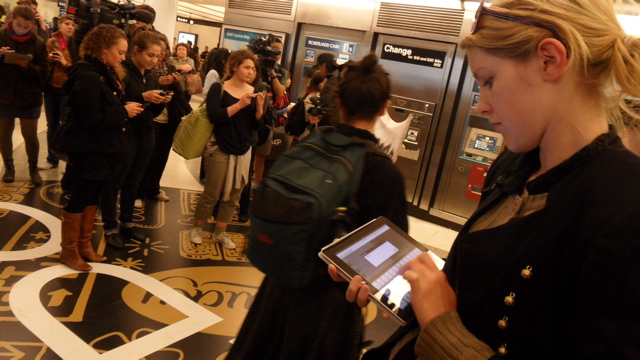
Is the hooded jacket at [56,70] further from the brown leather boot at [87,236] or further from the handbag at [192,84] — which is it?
the brown leather boot at [87,236]

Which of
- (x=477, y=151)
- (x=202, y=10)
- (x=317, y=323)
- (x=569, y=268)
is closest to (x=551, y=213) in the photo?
(x=569, y=268)

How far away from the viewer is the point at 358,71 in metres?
2.24

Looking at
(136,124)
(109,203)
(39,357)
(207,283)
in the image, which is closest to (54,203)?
(109,203)

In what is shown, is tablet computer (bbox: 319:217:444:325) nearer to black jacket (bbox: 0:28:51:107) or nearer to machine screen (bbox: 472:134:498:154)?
black jacket (bbox: 0:28:51:107)

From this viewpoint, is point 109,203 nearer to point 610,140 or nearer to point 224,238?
point 224,238

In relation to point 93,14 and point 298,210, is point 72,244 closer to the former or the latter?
point 93,14

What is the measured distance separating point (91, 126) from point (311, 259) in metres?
2.51

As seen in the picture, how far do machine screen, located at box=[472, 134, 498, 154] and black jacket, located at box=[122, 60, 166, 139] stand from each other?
4.09 meters

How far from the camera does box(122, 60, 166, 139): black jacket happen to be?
3902mm

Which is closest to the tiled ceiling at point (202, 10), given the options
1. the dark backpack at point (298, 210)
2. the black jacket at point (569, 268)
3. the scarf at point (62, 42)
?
the scarf at point (62, 42)

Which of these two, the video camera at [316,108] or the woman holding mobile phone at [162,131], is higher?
the video camera at [316,108]

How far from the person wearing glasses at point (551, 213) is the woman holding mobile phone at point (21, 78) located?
209 inches

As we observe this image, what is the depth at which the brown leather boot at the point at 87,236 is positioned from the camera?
363cm

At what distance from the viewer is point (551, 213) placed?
80cm
